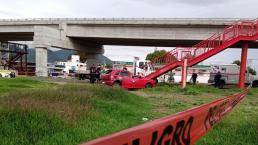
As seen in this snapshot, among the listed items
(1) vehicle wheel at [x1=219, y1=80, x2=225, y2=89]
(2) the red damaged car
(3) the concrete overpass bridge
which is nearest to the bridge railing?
(2) the red damaged car

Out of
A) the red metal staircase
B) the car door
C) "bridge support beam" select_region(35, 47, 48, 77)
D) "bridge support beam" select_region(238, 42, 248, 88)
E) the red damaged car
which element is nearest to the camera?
the red damaged car

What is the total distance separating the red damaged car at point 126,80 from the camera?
26344mm

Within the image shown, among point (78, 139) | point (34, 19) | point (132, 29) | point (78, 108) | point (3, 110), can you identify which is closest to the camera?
point (78, 139)

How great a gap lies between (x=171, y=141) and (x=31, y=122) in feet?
13.1

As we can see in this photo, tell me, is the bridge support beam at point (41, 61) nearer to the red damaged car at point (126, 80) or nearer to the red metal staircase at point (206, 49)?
the red damaged car at point (126, 80)

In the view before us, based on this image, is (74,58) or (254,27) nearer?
(254,27)

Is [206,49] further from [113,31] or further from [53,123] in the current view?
[53,123]

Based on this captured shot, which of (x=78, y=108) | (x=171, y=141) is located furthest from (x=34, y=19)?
(x=171, y=141)

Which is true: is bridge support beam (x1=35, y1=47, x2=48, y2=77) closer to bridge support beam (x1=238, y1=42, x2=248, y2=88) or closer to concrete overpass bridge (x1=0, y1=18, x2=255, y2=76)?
concrete overpass bridge (x1=0, y1=18, x2=255, y2=76)

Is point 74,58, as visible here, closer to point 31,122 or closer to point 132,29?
point 132,29

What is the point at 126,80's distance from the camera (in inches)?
1037

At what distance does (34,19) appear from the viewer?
48.2 meters

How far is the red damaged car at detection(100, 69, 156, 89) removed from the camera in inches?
1037

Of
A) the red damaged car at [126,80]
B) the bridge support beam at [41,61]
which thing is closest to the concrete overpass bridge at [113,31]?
the bridge support beam at [41,61]
